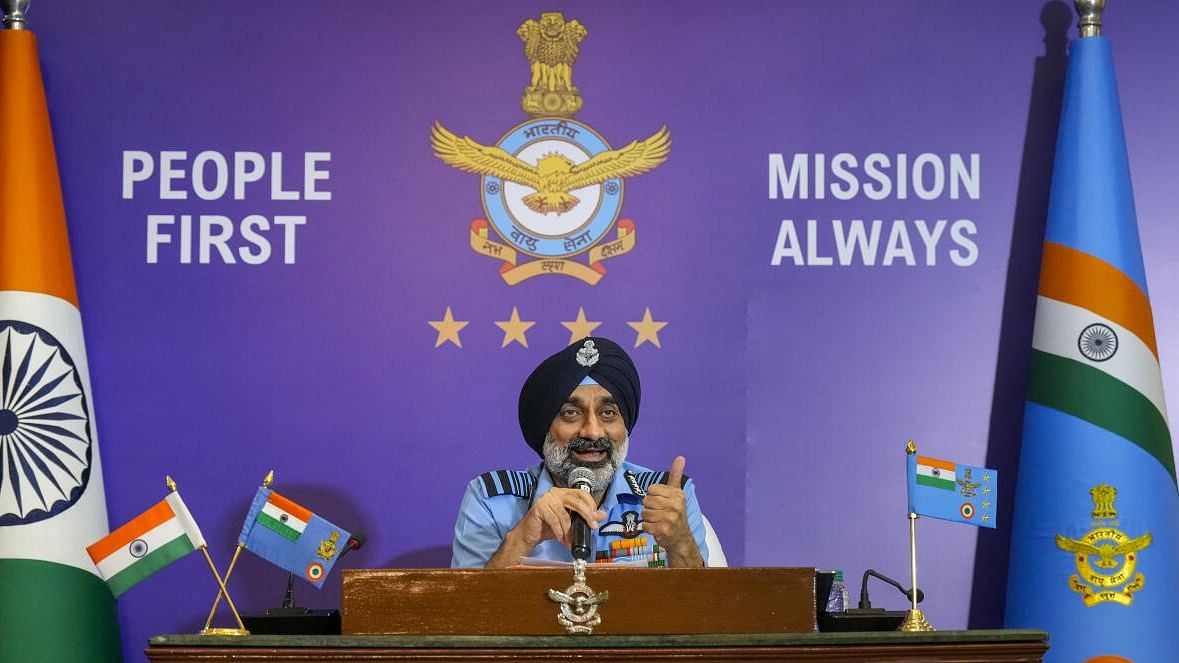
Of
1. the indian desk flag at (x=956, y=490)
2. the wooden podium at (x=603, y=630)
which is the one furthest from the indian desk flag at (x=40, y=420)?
the indian desk flag at (x=956, y=490)

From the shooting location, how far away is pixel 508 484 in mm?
4008

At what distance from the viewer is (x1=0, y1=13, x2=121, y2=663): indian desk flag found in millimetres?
4324

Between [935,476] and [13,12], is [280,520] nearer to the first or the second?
[935,476]

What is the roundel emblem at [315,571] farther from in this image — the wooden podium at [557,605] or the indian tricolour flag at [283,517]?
the wooden podium at [557,605]

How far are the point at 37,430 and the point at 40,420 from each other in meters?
0.03

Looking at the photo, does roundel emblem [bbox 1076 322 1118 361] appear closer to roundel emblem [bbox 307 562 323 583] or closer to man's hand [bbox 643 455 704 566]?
man's hand [bbox 643 455 704 566]

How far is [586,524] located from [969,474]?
0.93 meters

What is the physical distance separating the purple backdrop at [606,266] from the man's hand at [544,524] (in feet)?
3.77

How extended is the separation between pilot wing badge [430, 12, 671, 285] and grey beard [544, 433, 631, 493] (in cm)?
89

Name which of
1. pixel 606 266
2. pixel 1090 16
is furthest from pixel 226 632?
pixel 1090 16

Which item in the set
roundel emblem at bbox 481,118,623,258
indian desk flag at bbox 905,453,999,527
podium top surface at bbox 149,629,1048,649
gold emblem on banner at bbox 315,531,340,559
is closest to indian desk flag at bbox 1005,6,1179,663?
indian desk flag at bbox 905,453,999,527

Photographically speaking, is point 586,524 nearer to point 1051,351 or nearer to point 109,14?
point 1051,351

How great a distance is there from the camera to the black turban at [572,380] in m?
3.96

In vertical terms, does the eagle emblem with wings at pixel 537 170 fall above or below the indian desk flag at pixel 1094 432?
above
